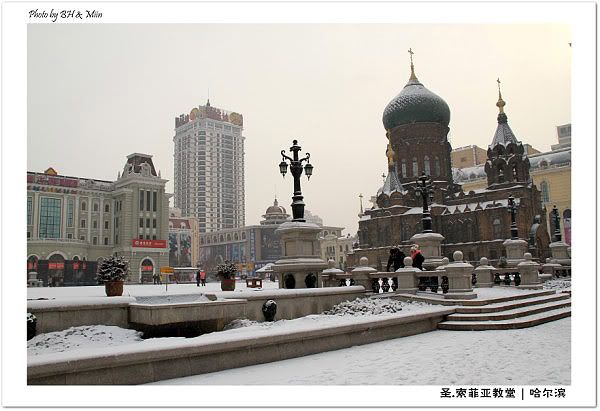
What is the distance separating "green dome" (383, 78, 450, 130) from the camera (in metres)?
50.9

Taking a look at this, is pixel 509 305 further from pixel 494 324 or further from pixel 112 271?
pixel 112 271

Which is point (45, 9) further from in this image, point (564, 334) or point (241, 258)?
point (241, 258)

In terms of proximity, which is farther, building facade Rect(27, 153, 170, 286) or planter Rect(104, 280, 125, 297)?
building facade Rect(27, 153, 170, 286)

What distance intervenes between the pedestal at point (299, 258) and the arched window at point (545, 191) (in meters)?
42.4

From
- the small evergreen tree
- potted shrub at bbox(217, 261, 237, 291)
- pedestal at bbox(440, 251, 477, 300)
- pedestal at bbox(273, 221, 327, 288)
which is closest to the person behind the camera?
the small evergreen tree

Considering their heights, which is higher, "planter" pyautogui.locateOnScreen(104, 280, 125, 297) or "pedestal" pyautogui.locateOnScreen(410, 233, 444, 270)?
"pedestal" pyautogui.locateOnScreen(410, 233, 444, 270)

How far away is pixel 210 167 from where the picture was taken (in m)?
119

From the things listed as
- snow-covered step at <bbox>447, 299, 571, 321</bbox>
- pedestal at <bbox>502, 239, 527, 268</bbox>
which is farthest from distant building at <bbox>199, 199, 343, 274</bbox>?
snow-covered step at <bbox>447, 299, 571, 321</bbox>

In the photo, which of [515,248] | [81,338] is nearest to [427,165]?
[515,248]

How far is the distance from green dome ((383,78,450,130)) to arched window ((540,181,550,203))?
11.3 m

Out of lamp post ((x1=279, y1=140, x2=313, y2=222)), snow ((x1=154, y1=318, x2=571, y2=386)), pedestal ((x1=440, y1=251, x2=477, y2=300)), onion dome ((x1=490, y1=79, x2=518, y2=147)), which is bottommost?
snow ((x1=154, y1=318, x2=571, y2=386))

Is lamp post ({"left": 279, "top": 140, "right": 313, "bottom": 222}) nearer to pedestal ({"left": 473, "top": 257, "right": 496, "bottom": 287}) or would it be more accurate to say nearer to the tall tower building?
pedestal ({"left": 473, "top": 257, "right": 496, "bottom": 287})
